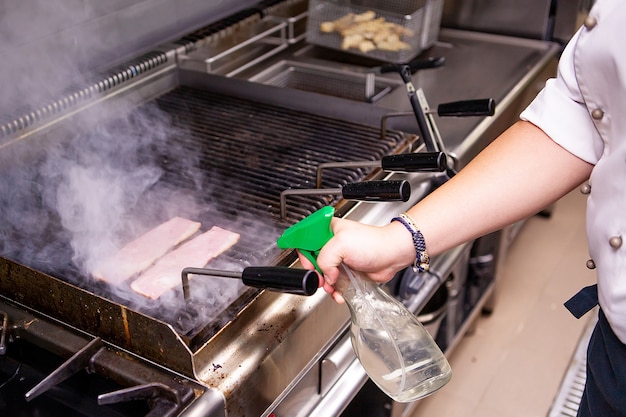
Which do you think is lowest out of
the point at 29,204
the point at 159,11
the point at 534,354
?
the point at 534,354

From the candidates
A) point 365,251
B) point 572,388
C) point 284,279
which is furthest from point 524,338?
point 284,279

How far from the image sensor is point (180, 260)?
127 centimetres

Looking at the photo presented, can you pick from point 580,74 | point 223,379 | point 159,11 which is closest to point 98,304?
point 223,379

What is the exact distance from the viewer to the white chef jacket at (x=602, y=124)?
Answer: 3.11ft

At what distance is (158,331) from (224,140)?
2.54 feet

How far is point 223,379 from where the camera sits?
3.51 feet

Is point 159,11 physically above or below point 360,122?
above

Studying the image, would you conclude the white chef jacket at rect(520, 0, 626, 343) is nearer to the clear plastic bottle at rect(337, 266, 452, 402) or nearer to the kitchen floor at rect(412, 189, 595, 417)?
the clear plastic bottle at rect(337, 266, 452, 402)

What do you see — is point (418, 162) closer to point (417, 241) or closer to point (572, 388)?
point (417, 241)

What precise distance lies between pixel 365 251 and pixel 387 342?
0.56ft

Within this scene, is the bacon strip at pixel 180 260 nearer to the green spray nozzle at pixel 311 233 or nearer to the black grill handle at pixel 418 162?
the green spray nozzle at pixel 311 233

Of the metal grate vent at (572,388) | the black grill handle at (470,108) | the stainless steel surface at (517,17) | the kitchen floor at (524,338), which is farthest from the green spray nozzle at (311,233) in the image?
the stainless steel surface at (517,17)

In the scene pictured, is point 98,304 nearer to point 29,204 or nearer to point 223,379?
point 223,379

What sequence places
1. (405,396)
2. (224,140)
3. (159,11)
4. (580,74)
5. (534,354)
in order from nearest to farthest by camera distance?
(580,74) → (405,396) → (224,140) → (159,11) → (534,354)
